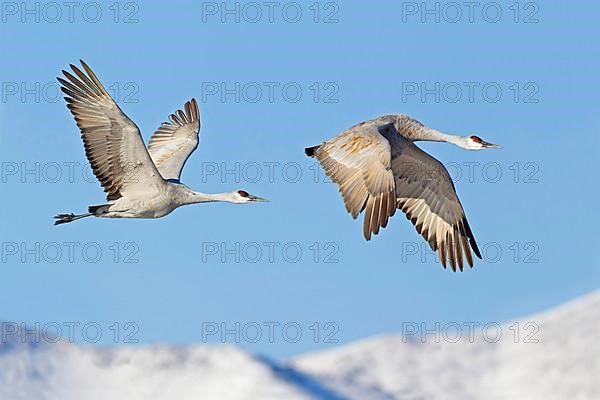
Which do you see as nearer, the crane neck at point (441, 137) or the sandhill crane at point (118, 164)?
the sandhill crane at point (118, 164)

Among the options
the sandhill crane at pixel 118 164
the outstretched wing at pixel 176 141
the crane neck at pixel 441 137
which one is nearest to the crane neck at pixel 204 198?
the sandhill crane at pixel 118 164

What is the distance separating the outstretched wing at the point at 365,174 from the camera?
25.8 m

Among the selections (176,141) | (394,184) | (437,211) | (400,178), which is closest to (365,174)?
(394,184)

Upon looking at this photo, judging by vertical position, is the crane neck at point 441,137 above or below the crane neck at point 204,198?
above

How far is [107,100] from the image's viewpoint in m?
27.1

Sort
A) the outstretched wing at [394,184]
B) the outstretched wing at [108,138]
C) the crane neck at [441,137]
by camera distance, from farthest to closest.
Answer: the crane neck at [441,137], the outstretched wing at [108,138], the outstretched wing at [394,184]

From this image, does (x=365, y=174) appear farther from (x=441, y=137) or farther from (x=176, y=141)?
(x=176, y=141)

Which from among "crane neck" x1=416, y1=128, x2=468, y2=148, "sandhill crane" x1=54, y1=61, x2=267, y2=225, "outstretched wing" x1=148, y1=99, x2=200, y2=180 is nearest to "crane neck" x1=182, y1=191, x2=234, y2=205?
"sandhill crane" x1=54, y1=61, x2=267, y2=225

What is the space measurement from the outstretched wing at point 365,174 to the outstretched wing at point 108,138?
10.4 feet

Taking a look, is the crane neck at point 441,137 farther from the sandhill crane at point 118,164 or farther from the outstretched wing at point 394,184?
the sandhill crane at point 118,164

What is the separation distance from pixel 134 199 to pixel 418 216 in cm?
568

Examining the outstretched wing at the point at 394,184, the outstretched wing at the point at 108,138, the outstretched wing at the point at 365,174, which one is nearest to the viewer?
the outstretched wing at the point at 365,174

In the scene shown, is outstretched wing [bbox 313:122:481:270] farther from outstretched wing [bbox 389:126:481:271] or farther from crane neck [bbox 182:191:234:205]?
crane neck [bbox 182:191:234:205]

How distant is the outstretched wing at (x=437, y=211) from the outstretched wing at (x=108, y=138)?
16.4 feet
